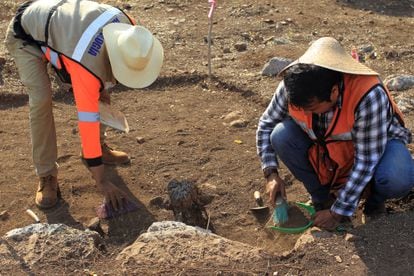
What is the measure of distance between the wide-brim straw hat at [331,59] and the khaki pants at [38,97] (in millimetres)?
1657

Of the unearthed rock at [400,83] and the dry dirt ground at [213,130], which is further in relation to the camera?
the unearthed rock at [400,83]

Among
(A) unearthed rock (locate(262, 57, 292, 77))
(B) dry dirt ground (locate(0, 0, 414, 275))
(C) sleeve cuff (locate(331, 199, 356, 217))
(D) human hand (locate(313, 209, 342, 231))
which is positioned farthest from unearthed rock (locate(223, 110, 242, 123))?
(C) sleeve cuff (locate(331, 199, 356, 217))

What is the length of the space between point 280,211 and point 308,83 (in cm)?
103

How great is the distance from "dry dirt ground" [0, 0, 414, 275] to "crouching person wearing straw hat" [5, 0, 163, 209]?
0.41 meters

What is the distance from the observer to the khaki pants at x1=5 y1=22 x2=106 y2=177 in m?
3.71

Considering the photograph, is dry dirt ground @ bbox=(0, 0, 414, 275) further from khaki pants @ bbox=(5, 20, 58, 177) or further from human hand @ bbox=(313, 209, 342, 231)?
khaki pants @ bbox=(5, 20, 58, 177)

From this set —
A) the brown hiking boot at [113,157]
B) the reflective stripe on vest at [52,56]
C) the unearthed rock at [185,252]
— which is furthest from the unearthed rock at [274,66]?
the unearthed rock at [185,252]

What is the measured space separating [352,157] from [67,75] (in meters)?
1.78

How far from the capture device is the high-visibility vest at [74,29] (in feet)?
10.9

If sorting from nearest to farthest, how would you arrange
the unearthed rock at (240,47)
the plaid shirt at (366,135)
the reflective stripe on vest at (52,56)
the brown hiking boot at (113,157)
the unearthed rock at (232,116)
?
the plaid shirt at (366,135)
the reflective stripe on vest at (52,56)
the brown hiking boot at (113,157)
the unearthed rock at (232,116)
the unearthed rock at (240,47)

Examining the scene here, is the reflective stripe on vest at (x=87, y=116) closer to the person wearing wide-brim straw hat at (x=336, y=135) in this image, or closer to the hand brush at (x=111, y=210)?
the hand brush at (x=111, y=210)

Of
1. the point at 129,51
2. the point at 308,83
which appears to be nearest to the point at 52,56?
the point at 129,51

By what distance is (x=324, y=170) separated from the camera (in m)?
3.44

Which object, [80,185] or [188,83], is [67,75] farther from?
[188,83]
